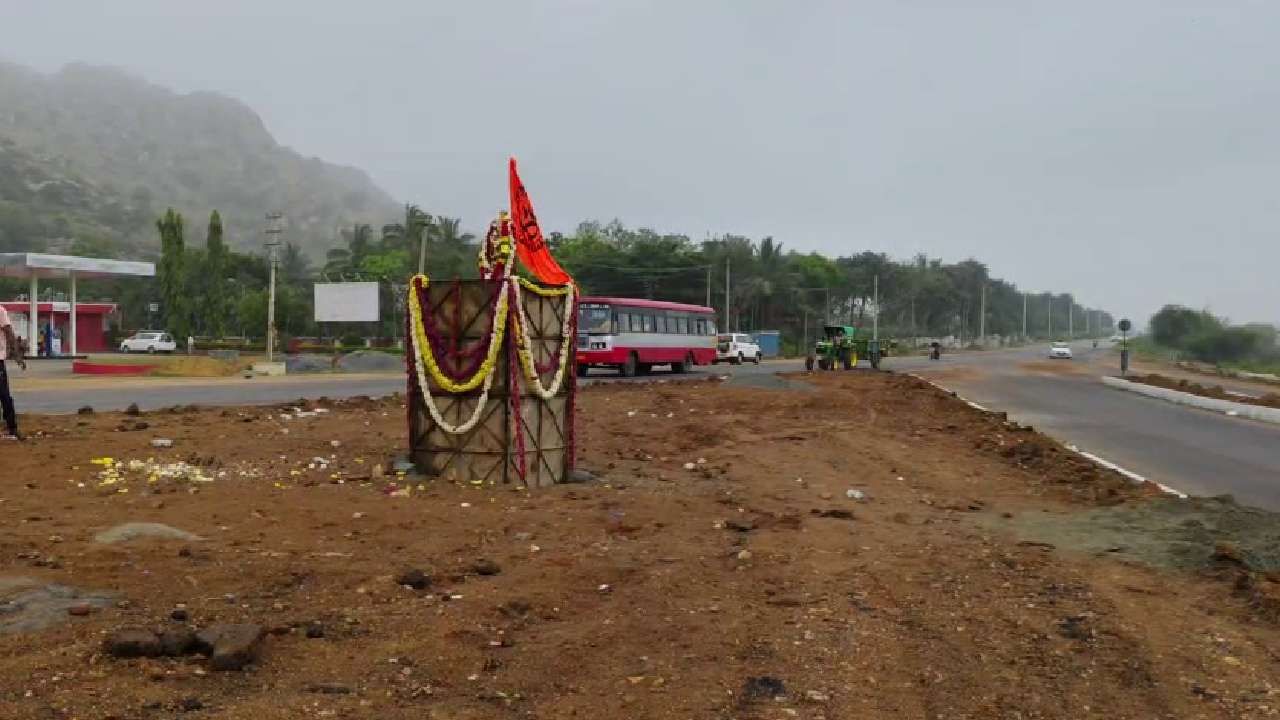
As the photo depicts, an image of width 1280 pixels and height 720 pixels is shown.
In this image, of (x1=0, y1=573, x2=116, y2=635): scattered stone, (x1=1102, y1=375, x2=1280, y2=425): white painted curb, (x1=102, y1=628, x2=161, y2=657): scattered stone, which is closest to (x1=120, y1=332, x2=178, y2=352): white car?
(x1=1102, y1=375, x2=1280, y2=425): white painted curb

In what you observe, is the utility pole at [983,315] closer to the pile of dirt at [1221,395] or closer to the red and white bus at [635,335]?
the pile of dirt at [1221,395]

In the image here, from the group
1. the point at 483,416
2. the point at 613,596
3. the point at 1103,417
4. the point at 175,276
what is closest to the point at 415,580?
the point at 613,596

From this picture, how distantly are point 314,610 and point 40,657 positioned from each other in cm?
130

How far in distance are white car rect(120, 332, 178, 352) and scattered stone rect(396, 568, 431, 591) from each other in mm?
62283

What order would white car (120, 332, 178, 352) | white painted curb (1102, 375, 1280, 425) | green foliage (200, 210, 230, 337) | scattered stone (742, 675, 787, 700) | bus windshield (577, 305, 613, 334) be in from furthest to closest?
green foliage (200, 210, 230, 337) < white car (120, 332, 178, 352) < bus windshield (577, 305, 613, 334) < white painted curb (1102, 375, 1280, 425) < scattered stone (742, 675, 787, 700)

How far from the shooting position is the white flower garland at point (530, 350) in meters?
9.99

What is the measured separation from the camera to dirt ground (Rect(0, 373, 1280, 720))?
13.7 ft

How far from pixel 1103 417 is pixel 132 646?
21.3m

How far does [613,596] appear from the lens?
18.8 ft

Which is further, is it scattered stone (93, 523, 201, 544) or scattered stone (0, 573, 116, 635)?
scattered stone (93, 523, 201, 544)

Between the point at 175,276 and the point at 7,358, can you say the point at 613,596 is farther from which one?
the point at 175,276

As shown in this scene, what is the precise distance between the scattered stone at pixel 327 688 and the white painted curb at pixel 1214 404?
2186 centimetres

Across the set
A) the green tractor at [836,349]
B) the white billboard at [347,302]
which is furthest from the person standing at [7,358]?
the white billboard at [347,302]

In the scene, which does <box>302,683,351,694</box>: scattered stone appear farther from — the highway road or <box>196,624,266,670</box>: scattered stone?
the highway road
